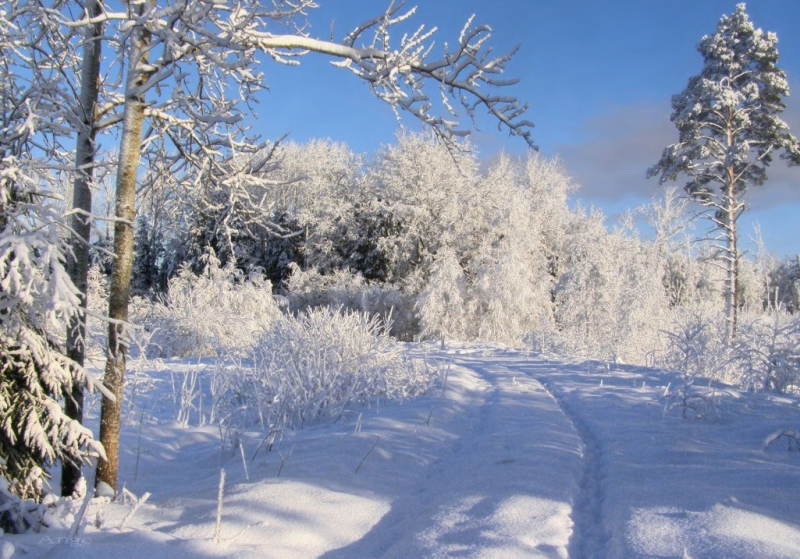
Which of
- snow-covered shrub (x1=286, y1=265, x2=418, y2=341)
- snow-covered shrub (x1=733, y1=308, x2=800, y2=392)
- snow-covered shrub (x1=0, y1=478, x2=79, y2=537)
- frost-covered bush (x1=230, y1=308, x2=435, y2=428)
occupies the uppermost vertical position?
snow-covered shrub (x1=286, y1=265, x2=418, y2=341)

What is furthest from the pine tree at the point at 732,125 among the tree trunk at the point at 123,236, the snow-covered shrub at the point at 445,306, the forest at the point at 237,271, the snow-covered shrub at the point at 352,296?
the tree trunk at the point at 123,236

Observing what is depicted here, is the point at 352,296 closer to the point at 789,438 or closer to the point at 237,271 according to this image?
the point at 237,271

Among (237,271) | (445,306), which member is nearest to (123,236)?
(237,271)

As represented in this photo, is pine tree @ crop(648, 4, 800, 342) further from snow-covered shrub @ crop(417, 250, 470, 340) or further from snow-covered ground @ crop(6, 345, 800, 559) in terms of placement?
snow-covered ground @ crop(6, 345, 800, 559)

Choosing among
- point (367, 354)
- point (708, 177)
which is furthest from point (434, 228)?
point (367, 354)

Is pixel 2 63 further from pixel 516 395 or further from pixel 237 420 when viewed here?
pixel 516 395

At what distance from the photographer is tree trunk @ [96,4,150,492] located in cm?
364

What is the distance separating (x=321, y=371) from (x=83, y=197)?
365 cm

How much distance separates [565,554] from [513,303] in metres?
20.7

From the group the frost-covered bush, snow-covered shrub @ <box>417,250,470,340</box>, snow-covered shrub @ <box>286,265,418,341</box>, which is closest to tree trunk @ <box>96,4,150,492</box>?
the frost-covered bush

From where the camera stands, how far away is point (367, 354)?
764 centimetres

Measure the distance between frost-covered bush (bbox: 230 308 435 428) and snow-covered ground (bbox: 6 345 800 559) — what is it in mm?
520

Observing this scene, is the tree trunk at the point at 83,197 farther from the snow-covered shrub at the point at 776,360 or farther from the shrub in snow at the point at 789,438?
the snow-covered shrub at the point at 776,360

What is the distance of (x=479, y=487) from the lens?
11.7 ft
